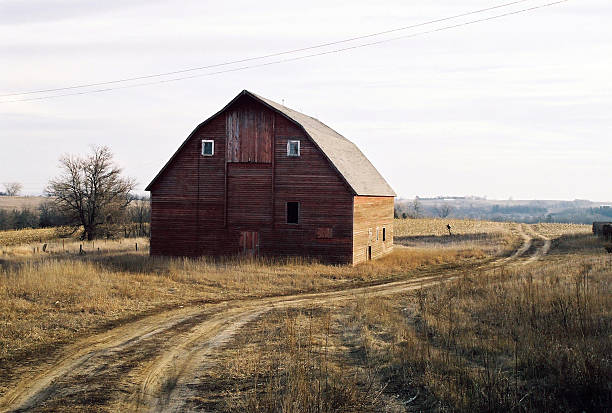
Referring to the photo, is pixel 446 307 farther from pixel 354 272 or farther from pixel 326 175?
pixel 326 175

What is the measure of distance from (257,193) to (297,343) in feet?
62.2

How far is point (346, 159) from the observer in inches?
1313

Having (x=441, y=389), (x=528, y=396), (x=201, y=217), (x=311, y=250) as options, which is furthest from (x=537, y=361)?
(x=201, y=217)

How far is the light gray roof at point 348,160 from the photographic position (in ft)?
96.8

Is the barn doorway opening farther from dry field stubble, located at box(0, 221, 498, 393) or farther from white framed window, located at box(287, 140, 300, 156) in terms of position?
white framed window, located at box(287, 140, 300, 156)

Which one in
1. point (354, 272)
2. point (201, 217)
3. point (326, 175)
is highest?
point (326, 175)

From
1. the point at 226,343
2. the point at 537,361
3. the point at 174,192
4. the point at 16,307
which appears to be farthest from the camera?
the point at 174,192

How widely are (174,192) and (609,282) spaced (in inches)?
903

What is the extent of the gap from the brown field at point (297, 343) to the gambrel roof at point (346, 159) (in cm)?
923

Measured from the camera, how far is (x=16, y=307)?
1527 cm

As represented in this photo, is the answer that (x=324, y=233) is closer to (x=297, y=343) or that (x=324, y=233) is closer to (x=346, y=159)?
(x=346, y=159)

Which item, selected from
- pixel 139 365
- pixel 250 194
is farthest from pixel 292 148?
pixel 139 365

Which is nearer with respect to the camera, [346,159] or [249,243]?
[249,243]

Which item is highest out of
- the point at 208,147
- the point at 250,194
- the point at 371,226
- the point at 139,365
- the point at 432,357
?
the point at 208,147
